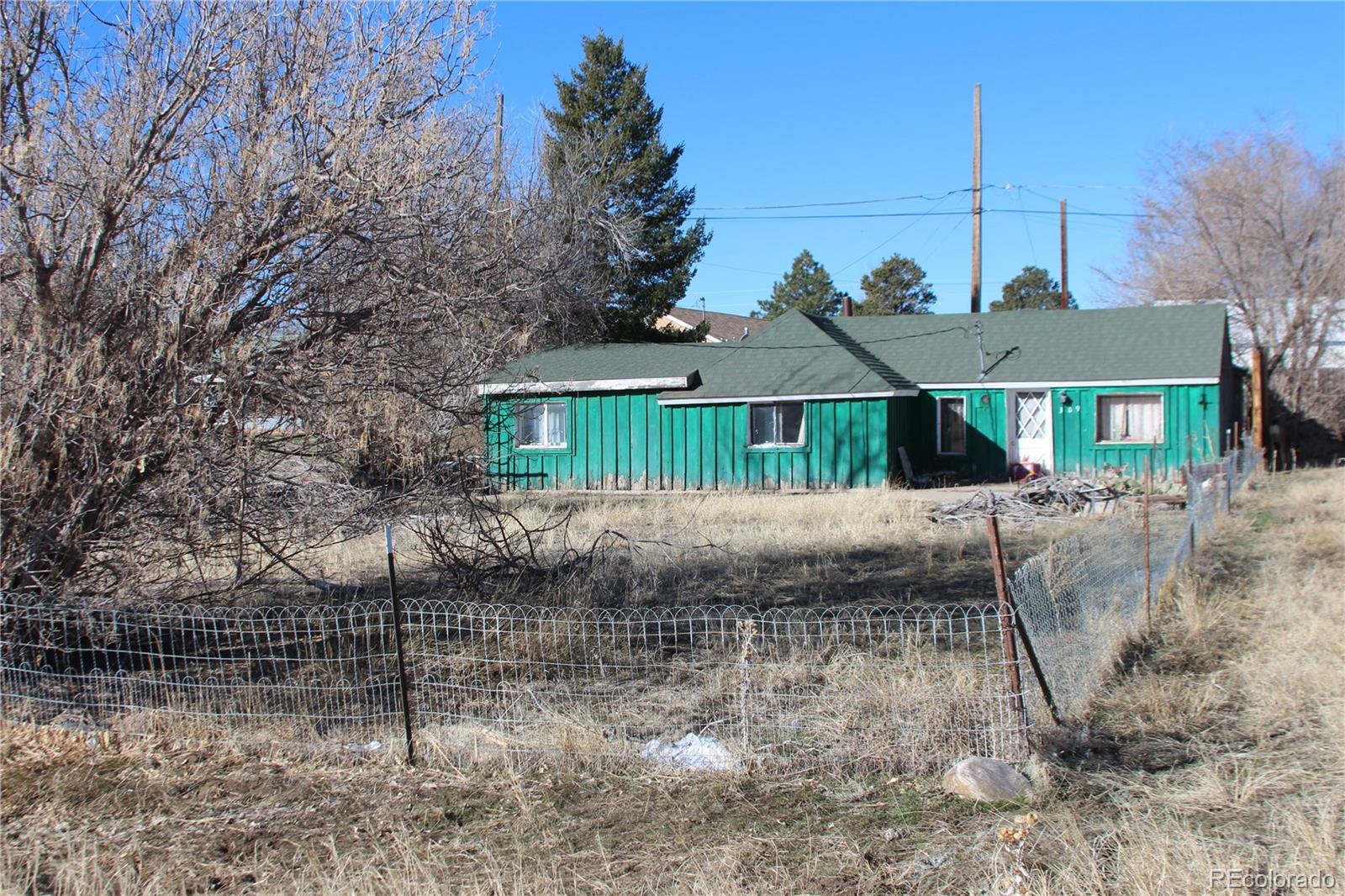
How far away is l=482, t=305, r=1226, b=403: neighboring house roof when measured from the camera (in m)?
21.8

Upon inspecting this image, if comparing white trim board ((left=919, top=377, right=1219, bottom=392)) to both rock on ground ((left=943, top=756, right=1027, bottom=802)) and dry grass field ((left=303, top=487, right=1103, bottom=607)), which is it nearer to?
dry grass field ((left=303, top=487, right=1103, bottom=607))

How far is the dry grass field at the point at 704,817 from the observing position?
13.2 ft

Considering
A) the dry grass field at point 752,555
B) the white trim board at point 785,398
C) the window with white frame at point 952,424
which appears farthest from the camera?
the window with white frame at point 952,424

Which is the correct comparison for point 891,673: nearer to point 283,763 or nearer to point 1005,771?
point 1005,771

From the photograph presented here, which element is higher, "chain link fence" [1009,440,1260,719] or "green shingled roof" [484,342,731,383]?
"green shingled roof" [484,342,731,383]

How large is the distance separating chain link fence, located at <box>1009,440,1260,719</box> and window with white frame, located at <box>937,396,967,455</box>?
472 inches

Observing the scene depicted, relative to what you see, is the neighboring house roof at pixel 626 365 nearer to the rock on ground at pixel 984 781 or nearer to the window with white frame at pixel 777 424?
the window with white frame at pixel 777 424

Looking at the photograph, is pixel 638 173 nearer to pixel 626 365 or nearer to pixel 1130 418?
pixel 626 365

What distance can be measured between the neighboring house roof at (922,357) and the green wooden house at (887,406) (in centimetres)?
4

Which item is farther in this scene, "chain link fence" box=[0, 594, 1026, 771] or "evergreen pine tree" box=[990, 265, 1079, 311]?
"evergreen pine tree" box=[990, 265, 1079, 311]

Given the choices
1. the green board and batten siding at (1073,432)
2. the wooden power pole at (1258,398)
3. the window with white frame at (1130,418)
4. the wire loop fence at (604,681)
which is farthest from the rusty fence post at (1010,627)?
the wooden power pole at (1258,398)

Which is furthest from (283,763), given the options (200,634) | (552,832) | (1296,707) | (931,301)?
(931,301)

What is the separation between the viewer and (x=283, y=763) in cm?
556

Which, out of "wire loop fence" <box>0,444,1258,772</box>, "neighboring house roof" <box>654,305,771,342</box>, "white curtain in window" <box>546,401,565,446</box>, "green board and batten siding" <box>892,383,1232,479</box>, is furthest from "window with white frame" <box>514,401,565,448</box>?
"neighboring house roof" <box>654,305,771,342</box>
